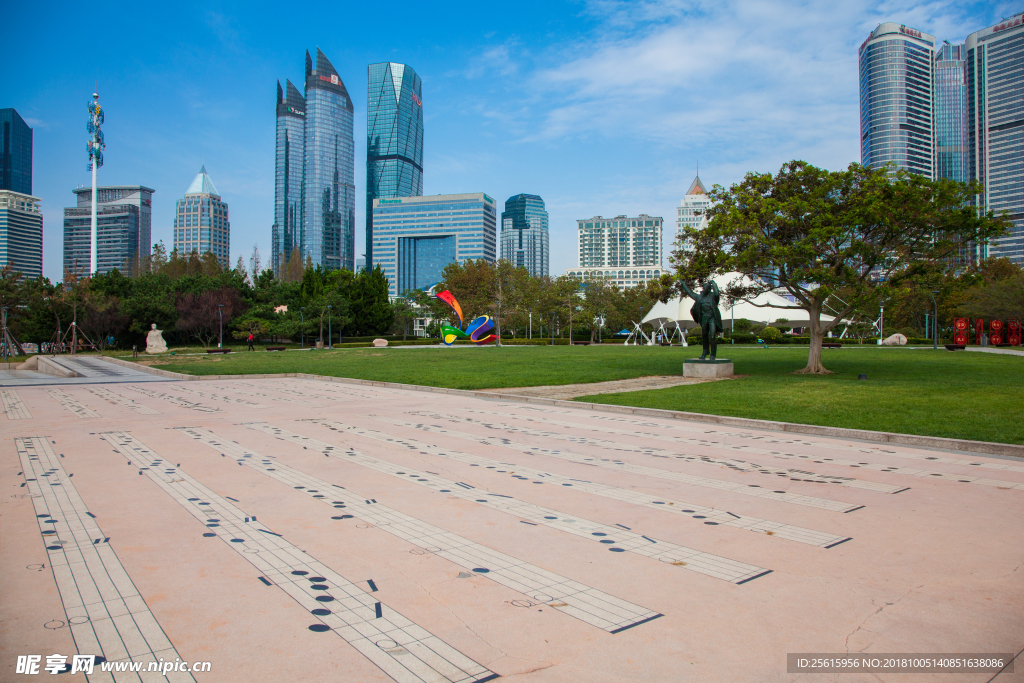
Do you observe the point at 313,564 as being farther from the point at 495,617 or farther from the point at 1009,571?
the point at 1009,571

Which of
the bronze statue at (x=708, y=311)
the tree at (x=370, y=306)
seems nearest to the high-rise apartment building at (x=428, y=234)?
the tree at (x=370, y=306)

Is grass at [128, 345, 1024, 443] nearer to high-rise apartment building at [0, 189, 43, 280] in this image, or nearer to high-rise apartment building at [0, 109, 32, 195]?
high-rise apartment building at [0, 109, 32, 195]

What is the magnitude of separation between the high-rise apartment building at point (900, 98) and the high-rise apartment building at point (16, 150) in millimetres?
161921

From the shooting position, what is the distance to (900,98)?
461ft

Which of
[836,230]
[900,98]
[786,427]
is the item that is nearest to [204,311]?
[836,230]

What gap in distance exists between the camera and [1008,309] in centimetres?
3950

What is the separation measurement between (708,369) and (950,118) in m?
173

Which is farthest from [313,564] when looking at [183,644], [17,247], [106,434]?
[17,247]

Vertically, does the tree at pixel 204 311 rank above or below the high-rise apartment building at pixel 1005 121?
below

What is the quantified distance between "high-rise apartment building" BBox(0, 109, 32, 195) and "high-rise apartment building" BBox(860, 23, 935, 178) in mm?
161921

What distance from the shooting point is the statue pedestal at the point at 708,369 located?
18422 millimetres

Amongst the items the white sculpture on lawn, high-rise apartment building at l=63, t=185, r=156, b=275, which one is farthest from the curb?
high-rise apartment building at l=63, t=185, r=156, b=275

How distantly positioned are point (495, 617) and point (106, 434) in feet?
27.1

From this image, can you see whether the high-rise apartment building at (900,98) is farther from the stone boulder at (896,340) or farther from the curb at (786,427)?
the curb at (786,427)
